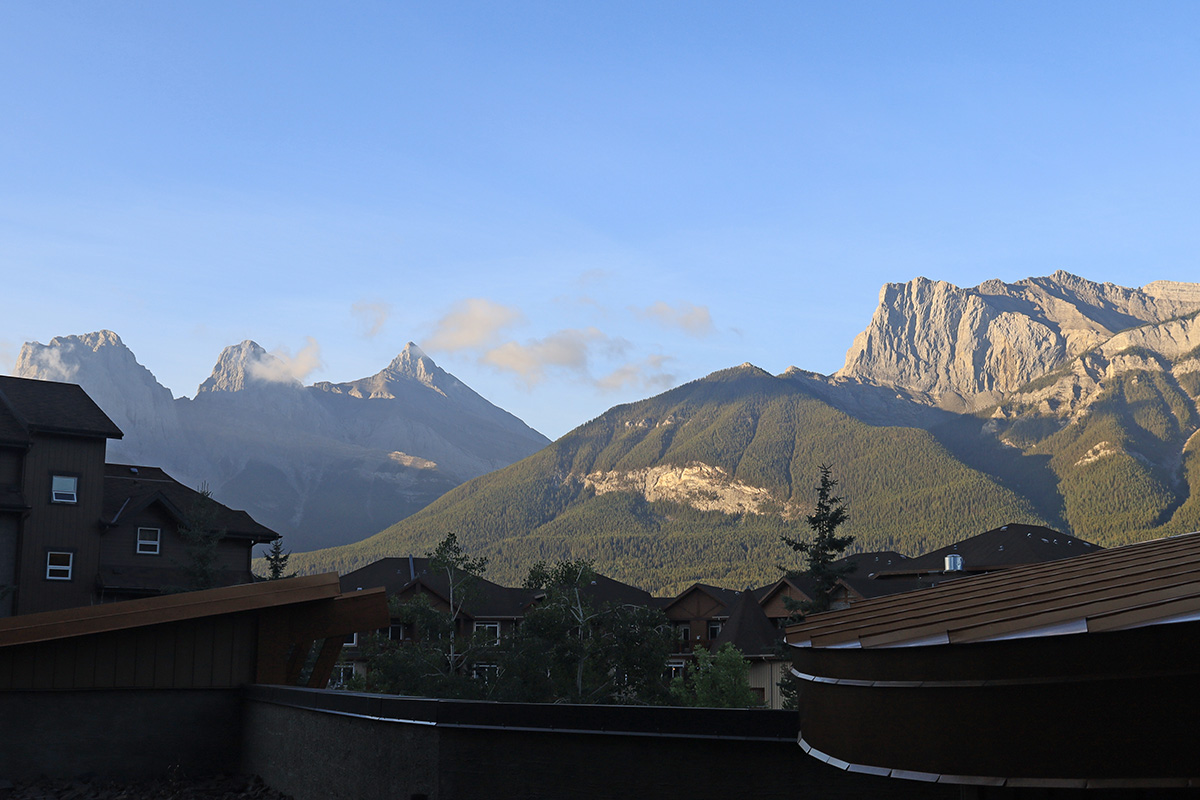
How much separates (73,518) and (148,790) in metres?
26.3

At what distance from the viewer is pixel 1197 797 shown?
5.36 metres

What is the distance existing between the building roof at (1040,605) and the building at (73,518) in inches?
1185

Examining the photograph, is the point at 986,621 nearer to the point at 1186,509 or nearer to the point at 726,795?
the point at 726,795

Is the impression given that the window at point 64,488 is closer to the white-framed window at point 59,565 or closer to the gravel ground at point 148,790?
the white-framed window at point 59,565

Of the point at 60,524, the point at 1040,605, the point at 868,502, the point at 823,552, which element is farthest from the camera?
the point at 868,502

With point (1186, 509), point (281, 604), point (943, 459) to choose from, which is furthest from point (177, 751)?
point (943, 459)

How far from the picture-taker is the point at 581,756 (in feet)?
27.9

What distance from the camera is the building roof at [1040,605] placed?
5.40 m

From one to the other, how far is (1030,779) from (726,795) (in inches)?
130

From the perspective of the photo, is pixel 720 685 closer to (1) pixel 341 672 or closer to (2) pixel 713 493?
(1) pixel 341 672

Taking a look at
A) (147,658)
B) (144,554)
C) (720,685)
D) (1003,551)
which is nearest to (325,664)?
(147,658)

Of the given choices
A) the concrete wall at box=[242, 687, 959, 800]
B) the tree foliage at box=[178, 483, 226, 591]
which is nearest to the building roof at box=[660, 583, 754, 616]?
the tree foliage at box=[178, 483, 226, 591]

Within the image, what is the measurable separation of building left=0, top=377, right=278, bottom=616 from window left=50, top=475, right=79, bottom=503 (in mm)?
34

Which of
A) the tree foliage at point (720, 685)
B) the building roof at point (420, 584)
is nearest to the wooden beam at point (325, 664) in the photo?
the tree foliage at point (720, 685)
